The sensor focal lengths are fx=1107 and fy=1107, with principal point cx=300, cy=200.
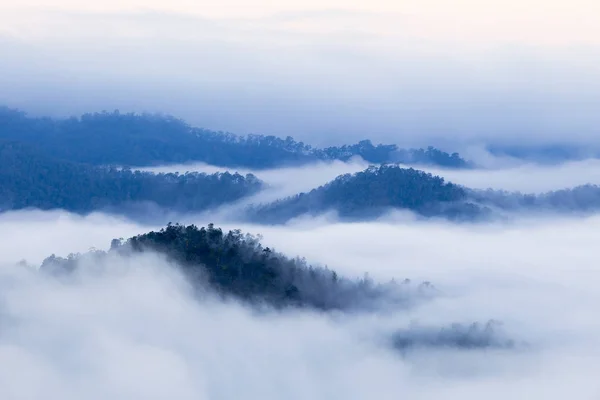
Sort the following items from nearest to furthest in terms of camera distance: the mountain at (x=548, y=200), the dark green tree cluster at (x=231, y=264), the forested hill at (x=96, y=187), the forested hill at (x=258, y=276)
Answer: the dark green tree cluster at (x=231, y=264) → the forested hill at (x=258, y=276) → the mountain at (x=548, y=200) → the forested hill at (x=96, y=187)

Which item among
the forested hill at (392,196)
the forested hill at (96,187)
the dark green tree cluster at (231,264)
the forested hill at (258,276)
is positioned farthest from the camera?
the forested hill at (96,187)

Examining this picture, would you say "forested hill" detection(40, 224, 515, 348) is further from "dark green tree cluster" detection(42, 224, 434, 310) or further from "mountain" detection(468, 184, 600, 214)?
"mountain" detection(468, 184, 600, 214)

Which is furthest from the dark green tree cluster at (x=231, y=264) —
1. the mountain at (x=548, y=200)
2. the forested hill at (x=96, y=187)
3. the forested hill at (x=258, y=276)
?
the forested hill at (x=96, y=187)

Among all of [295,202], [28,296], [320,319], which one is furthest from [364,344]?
[295,202]

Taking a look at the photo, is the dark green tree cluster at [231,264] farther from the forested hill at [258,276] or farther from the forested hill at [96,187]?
the forested hill at [96,187]

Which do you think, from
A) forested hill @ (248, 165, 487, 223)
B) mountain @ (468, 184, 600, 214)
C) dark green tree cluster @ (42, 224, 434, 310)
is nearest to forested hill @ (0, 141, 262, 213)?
forested hill @ (248, 165, 487, 223)

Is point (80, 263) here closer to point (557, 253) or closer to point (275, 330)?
point (275, 330)

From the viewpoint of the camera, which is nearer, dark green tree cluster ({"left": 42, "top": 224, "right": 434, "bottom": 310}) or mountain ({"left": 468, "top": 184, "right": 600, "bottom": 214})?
dark green tree cluster ({"left": 42, "top": 224, "right": 434, "bottom": 310})
